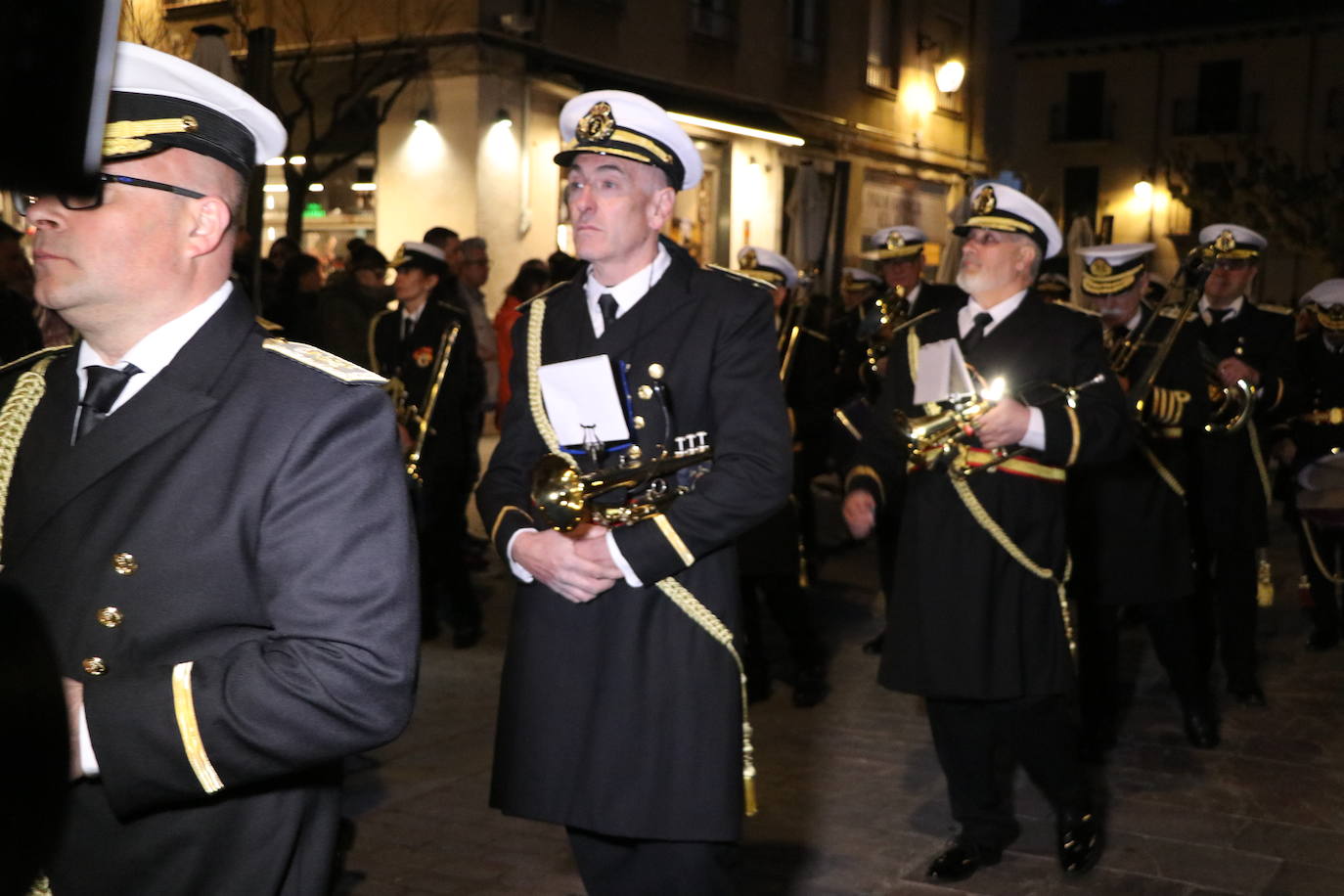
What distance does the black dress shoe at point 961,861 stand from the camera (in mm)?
4953

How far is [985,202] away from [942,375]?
69cm

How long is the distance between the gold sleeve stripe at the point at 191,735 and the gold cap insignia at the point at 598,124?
83.4 inches

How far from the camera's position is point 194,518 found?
215cm

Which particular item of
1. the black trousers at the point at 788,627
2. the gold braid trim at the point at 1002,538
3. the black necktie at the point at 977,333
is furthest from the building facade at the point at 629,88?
the gold braid trim at the point at 1002,538

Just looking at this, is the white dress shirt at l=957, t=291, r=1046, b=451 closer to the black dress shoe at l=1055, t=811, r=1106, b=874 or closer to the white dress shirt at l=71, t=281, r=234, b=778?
the black dress shoe at l=1055, t=811, r=1106, b=874

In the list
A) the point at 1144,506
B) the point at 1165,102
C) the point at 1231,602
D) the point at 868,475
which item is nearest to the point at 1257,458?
the point at 1231,602

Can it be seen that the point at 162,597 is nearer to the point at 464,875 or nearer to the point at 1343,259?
the point at 464,875

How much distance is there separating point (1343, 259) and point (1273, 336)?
79.3 feet

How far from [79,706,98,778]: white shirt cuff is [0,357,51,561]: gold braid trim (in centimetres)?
45

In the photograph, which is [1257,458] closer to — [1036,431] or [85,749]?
[1036,431]

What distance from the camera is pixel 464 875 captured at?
194 inches

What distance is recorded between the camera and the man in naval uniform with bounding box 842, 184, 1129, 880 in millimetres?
4961

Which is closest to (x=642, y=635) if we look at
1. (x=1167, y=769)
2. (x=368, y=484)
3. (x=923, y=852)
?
(x=368, y=484)

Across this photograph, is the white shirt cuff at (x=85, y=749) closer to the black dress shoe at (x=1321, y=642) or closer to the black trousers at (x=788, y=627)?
the black trousers at (x=788, y=627)
